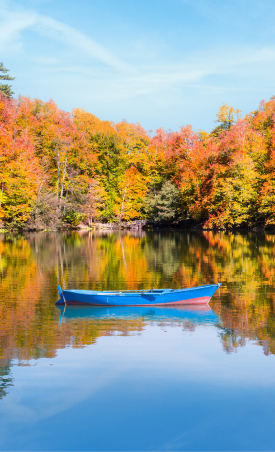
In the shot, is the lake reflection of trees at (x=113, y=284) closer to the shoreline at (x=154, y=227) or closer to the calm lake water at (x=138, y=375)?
the calm lake water at (x=138, y=375)

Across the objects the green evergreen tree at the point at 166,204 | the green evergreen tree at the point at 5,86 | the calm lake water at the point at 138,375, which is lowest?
the calm lake water at the point at 138,375

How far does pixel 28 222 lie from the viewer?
202 ft

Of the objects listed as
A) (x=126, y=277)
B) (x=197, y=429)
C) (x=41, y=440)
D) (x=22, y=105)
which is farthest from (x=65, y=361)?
(x=22, y=105)

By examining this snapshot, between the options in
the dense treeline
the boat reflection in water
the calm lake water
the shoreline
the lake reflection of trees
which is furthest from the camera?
the shoreline

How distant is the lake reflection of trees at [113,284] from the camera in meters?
11.4

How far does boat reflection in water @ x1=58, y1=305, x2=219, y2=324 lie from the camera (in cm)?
1364

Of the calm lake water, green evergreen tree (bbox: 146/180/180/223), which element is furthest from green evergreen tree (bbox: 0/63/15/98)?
the calm lake water

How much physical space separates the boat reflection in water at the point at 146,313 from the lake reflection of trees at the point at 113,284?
1.45ft

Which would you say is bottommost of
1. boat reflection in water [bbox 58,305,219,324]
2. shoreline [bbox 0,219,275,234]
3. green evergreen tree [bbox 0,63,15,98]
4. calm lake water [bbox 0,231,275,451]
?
calm lake water [bbox 0,231,275,451]

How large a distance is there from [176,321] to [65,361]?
192 inches

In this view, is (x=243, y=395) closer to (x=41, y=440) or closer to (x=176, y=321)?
(x=41, y=440)

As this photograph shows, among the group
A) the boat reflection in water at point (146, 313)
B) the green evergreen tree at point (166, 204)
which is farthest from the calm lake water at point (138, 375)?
the green evergreen tree at point (166, 204)

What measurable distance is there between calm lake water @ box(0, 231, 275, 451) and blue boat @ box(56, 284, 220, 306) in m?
0.35

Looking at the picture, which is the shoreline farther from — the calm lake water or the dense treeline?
the calm lake water
